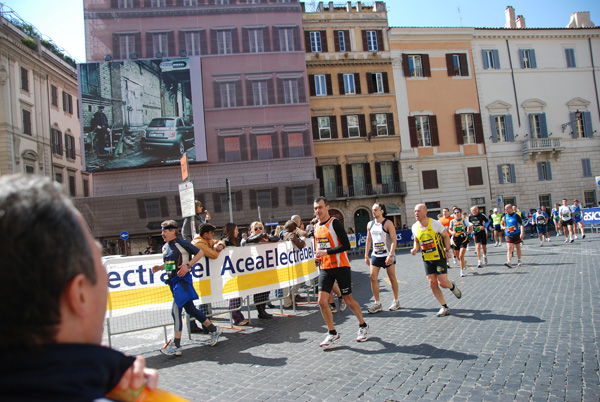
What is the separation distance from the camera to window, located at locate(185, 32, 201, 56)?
33094mm

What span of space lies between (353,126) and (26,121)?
25.5m

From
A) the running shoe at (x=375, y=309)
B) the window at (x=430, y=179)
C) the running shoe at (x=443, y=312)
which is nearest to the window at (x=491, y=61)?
the window at (x=430, y=179)

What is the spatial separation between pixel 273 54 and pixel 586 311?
30.8 meters

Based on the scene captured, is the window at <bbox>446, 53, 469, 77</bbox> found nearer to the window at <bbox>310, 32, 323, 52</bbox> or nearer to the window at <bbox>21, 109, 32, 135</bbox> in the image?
the window at <bbox>310, 32, 323, 52</bbox>

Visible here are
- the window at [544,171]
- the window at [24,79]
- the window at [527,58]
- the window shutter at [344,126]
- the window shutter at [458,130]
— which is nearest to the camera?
the window at [24,79]

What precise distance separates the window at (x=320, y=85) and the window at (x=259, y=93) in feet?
14.6

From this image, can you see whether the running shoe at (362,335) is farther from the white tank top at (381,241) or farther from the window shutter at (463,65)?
the window shutter at (463,65)

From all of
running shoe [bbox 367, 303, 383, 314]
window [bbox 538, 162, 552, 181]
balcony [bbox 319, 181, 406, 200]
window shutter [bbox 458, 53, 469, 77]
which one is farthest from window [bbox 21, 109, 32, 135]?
window [bbox 538, 162, 552, 181]

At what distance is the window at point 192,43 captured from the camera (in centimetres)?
3309

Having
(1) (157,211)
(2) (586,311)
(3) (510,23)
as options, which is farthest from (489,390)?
(3) (510,23)

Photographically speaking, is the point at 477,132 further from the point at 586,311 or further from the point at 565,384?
the point at 565,384

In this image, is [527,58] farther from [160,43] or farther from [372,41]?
[160,43]

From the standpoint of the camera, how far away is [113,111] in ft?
102

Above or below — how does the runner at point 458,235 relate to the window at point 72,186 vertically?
below
